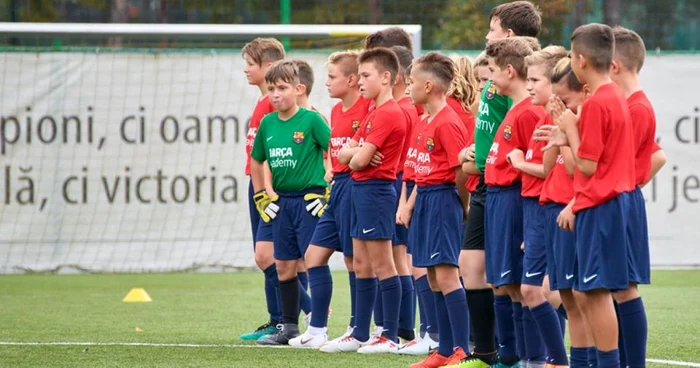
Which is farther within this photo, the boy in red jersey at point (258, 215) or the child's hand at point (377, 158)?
the boy in red jersey at point (258, 215)

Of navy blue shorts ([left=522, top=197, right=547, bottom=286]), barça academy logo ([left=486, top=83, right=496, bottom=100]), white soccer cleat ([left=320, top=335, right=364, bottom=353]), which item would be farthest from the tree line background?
navy blue shorts ([left=522, top=197, right=547, bottom=286])

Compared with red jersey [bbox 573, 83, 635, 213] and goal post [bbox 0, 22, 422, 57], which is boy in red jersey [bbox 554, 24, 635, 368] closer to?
red jersey [bbox 573, 83, 635, 213]

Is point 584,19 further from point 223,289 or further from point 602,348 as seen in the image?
point 602,348

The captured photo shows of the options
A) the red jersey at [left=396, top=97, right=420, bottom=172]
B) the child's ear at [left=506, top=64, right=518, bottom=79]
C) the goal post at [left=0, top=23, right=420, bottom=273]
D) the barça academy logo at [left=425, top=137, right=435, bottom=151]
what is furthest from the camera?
the goal post at [left=0, top=23, right=420, bottom=273]

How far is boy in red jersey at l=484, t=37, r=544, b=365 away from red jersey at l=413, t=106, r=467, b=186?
1.81 feet

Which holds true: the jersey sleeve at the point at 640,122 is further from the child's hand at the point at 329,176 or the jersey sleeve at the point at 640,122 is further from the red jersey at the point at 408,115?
the child's hand at the point at 329,176

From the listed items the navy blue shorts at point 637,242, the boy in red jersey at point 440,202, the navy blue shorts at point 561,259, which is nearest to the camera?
the navy blue shorts at point 637,242

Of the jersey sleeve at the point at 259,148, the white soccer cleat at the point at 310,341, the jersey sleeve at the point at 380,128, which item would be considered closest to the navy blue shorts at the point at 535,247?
the jersey sleeve at the point at 380,128

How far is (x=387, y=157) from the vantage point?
696 cm

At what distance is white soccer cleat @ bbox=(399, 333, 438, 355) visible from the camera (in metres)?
6.98

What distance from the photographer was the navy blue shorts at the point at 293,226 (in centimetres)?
757

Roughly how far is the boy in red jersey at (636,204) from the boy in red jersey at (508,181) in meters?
0.54

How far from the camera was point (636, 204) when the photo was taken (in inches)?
190

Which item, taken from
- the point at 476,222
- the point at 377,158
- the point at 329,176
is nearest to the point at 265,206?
the point at 329,176
